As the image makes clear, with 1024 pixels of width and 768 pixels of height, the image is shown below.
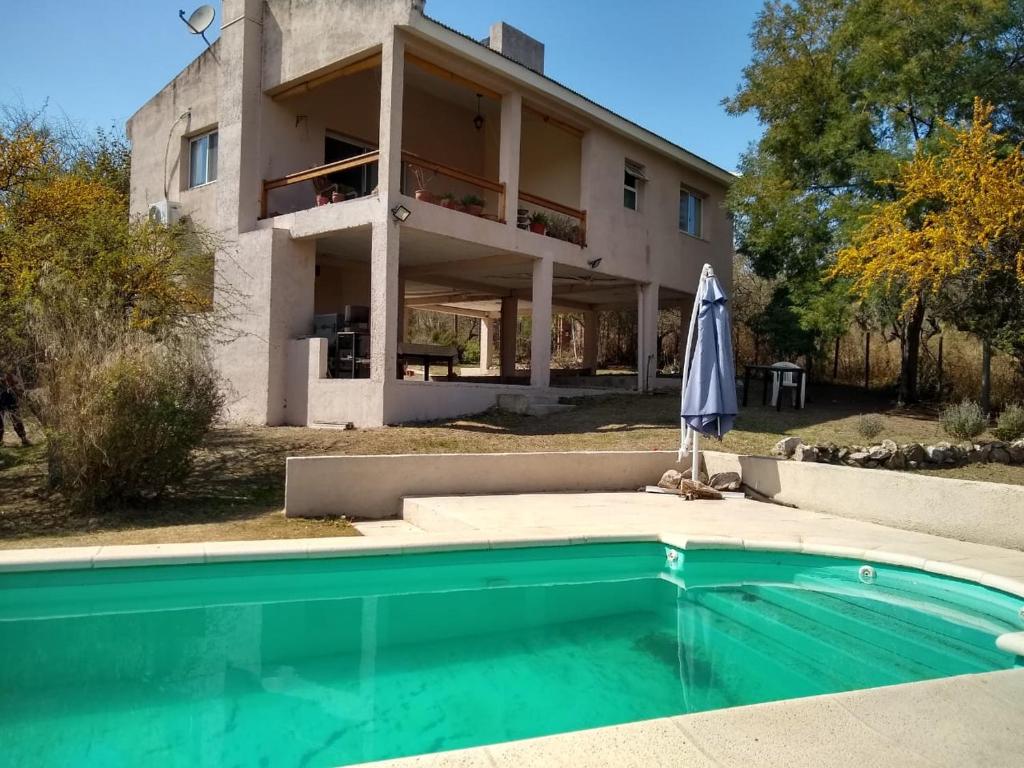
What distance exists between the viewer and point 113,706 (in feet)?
13.3

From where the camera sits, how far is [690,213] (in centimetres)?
2069

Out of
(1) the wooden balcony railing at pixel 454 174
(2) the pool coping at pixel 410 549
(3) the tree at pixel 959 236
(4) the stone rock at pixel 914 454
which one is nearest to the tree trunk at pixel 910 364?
(3) the tree at pixel 959 236

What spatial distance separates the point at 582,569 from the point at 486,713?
2936 millimetres

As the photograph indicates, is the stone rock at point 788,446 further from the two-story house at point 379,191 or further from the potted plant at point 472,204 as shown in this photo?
the potted plant at point 472,204

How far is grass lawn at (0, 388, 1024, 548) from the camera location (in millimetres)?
7707

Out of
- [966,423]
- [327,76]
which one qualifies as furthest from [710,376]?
[327,76]

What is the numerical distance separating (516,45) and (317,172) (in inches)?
285

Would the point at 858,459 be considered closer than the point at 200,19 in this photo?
Yes

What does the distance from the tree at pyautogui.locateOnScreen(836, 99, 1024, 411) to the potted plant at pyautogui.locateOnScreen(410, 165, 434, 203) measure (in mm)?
7848

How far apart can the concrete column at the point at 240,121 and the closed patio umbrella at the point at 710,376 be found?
9.28m

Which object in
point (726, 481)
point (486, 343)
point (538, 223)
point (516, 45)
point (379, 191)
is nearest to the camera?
point (726, 481)

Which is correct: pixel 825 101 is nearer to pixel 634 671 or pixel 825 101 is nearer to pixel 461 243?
pixel 461 243

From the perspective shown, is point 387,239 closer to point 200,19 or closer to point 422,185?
point 422,185

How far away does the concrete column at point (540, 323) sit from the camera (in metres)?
15.4
